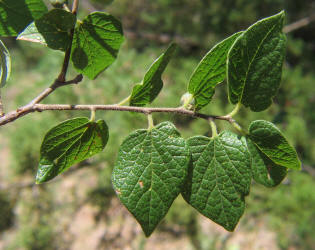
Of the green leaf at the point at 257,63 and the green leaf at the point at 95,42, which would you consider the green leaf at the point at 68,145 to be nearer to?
the green leaf at the point at 95,42

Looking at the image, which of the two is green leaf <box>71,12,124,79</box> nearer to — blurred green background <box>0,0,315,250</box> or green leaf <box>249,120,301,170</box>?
green leaf <box>249,120,301,170</box>

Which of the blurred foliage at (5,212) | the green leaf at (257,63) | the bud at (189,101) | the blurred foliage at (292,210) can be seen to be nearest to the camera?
the green leaf at (257,63)

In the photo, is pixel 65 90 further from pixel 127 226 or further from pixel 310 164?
pixel 310 164

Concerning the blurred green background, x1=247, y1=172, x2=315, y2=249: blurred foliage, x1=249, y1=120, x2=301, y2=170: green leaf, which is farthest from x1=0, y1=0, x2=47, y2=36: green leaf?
x1=247, y1=172, x2=315, y2=249: blurred foliage

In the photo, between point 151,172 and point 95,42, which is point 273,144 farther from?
point 95,42

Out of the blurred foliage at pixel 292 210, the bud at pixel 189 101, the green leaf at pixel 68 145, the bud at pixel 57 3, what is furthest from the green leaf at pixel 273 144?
the blurred foliage at pixel 292 210

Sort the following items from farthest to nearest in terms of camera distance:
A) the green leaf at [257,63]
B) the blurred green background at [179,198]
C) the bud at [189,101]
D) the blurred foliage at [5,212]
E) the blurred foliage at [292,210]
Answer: the blurred foliage at [5,212] → the blurred green background at [179,198] → the blurred foliage at [292,210] → the bud at [189,101] → the green leaf at [257,63]

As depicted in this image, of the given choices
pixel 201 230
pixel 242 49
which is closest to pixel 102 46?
pixel 242 49
